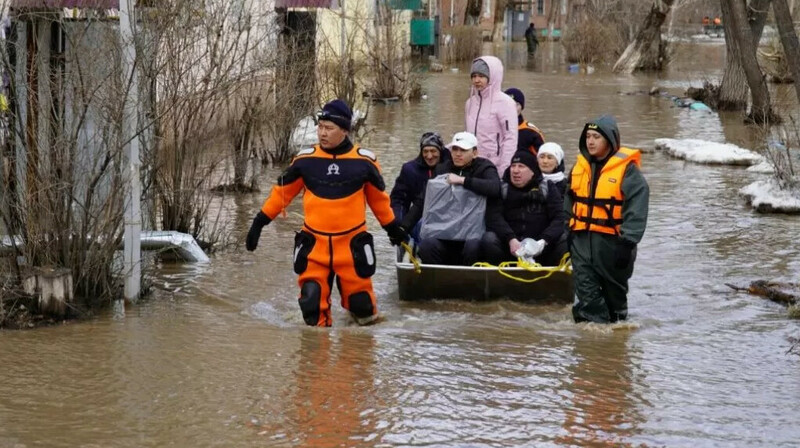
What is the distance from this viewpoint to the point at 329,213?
8.05 m

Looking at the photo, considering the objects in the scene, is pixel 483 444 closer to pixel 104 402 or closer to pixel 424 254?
pixel 104 402

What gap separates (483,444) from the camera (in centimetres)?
577

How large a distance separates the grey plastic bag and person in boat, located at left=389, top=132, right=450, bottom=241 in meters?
0.38

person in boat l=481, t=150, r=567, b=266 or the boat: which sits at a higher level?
person in boat l=481, t=150, r=567, b=266

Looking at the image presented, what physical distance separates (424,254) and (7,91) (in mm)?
3333

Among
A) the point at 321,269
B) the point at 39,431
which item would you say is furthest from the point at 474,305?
the point at 39,431

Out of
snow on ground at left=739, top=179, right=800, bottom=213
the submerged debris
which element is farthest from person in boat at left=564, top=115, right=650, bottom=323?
snow on ground at left=739, top=179, right=800, bottom=213

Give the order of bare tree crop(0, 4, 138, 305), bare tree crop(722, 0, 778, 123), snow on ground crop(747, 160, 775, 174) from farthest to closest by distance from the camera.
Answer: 1. bare tree crop(722, 0, 778, 123)
2. snow on ground crop(747, 160, 775, 174)
3. bare tree crop(0, 4, 138, 305)

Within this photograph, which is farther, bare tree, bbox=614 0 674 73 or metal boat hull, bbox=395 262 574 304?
bare tree, bbox=614 0 674 73

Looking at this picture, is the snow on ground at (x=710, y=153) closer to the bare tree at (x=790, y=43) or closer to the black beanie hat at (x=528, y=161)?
the bare tree at (x=790, y=43)

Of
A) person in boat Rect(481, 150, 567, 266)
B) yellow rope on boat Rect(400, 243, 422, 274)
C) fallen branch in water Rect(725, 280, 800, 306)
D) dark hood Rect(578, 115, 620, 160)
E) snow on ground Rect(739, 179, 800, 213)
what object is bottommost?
fallen branch in water Rect(725, 280, 800, 306)

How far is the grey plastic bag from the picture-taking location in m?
9.59

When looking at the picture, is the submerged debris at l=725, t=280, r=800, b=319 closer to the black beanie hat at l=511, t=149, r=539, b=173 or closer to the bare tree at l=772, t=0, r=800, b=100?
the black beanie hat at l=511, t=149, r=539, b=173

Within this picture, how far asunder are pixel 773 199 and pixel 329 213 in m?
7.76
